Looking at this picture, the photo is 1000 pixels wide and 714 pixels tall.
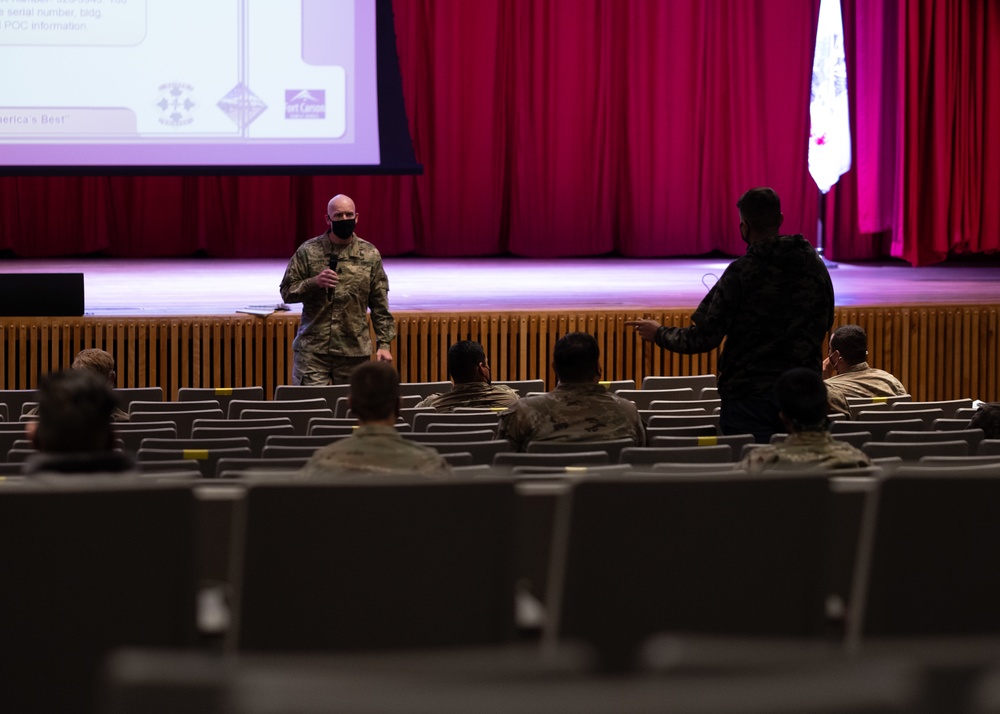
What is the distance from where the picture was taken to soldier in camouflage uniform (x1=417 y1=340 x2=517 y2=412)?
16.1 feet

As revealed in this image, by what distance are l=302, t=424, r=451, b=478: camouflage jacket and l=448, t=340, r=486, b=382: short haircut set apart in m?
2.10

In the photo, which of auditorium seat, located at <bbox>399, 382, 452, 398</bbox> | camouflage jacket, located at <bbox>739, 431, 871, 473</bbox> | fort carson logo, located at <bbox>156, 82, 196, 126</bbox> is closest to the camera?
camouflage jacket, located at <bbox>739, 431, 871, 473</bbox>

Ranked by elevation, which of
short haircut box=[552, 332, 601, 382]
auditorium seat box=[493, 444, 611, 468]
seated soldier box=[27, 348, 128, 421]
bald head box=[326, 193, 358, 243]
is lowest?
auditorium seat box=[493, 444, 611, 468]

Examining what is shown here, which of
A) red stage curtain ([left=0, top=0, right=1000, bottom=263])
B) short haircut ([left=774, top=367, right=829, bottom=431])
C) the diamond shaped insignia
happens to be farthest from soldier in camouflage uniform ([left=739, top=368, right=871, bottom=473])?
red stage curtain ([left=0, top=0, right=1000, bottom=263])

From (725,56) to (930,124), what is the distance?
2376mm

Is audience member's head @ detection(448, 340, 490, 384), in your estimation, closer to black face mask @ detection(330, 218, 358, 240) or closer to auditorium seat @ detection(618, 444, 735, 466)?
auditorium seat @ detection(618, 444, 735, 466)

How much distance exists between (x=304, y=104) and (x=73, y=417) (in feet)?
23.8

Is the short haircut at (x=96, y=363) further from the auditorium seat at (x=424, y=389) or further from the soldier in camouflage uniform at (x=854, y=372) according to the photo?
the soldier in camouflage uniform at (x=854, y=372)

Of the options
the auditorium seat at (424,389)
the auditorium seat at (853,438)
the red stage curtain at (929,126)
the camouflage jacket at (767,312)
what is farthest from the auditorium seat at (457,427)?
the red stage curtain at (929,126)

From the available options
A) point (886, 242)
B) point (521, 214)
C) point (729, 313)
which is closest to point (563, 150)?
point (521, 214)

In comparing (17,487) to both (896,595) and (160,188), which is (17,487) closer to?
(896,595)

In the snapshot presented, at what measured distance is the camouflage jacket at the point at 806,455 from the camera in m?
3.02

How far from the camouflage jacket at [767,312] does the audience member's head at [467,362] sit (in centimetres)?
79

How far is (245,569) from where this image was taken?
1940 millimetres
